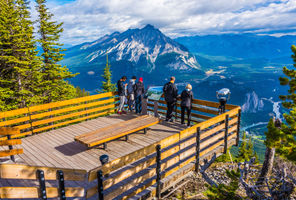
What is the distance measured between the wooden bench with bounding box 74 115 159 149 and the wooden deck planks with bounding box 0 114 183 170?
457 millimetres

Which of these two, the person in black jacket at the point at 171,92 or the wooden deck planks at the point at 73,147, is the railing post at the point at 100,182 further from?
the person in black jacket at the point at 171,92

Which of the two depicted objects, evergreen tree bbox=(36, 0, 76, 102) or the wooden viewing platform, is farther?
evergreen tree bbox=(36, 0, 76, 102)

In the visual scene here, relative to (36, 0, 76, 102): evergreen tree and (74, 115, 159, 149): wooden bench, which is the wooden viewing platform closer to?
(74, 115, 159, 149): wooden bench

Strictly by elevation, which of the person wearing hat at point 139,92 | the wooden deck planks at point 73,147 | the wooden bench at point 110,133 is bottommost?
the wooden deck planks at point 73,147

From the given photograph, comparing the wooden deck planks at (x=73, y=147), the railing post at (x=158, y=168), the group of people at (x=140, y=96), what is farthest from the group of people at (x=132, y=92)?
the railing post at (x=158, y=168)

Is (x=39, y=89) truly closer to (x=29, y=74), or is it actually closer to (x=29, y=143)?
(x=29, y=74)

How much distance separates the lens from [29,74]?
A: 18.2 meters

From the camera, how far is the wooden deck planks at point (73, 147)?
6.82 metres

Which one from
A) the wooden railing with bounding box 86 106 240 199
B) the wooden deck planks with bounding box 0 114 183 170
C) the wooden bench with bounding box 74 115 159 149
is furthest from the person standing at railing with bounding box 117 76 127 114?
the wooden railing with bounding box 86 106 240 199

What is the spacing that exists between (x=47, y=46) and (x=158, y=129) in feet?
62.0

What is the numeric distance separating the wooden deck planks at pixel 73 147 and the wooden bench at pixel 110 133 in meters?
0.46

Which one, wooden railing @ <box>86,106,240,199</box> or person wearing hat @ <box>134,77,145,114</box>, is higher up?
person wearing hat @ <box>134,77,145,114</box>

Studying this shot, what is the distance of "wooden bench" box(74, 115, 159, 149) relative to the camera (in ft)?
23.0

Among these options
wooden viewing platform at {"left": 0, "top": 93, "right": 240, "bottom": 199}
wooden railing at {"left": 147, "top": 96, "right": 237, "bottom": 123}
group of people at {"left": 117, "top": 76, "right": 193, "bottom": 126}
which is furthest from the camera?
group of people at {"left": 117, "top": 76, "right": 193, "bottom": 126}
